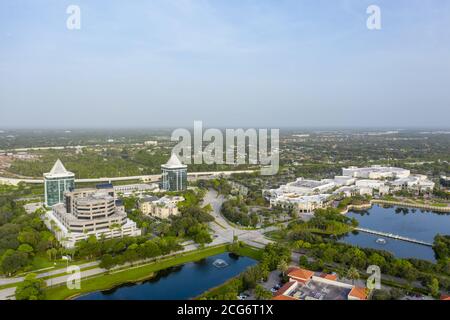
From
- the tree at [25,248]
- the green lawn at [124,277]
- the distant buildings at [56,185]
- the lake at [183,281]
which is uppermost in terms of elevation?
the distant buildings at [56,185]

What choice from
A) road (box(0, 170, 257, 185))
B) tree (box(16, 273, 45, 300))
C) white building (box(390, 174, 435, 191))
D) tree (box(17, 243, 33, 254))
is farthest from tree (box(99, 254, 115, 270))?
white building (box(390, 174, 435, 191))

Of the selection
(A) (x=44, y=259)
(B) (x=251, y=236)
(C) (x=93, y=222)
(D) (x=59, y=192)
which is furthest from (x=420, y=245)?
(D) (x=59, y=192)

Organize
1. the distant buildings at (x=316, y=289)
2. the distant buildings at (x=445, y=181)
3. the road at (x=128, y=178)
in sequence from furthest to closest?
the distant buildings at (x=445, y=181) → the road at (x=128, y=178) → the distant buildings at (x=316, y=289)

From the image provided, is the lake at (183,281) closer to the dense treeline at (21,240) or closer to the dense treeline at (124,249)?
the dense treeline at (124,249)

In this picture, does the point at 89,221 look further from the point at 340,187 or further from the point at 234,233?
the point at 340,187

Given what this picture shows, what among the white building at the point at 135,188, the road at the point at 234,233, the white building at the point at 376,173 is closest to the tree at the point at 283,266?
the road at the point at 234,233

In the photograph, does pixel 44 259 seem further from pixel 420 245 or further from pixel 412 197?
pixel 412 197

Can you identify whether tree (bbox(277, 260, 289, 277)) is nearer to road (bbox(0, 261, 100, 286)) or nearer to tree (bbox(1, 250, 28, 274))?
road (bbox(0, 261, 100, 286))
